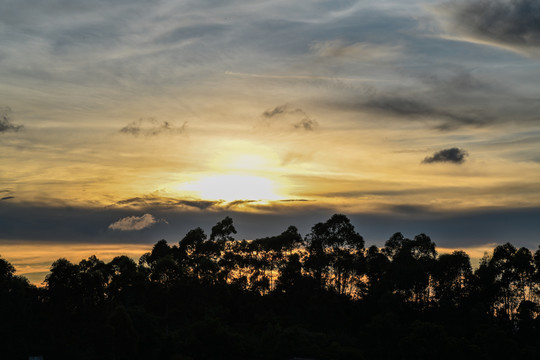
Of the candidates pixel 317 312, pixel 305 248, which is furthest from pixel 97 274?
pixel 305 248

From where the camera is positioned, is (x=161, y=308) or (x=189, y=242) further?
(x=189, y=242)

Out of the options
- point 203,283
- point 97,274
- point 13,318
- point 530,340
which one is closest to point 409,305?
point 530,340

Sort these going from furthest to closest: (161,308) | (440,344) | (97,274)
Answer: (161,308) → (97,274) → (440,344)

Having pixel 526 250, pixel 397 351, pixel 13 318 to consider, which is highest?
pixel 526 250

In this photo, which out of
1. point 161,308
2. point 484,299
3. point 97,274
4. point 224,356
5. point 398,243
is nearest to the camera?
point 224,356

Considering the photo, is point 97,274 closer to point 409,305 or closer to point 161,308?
point 161,308

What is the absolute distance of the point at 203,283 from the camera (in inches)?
3546

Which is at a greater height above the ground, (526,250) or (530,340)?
(526,250)

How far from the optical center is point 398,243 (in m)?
104

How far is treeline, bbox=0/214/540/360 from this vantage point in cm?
6625

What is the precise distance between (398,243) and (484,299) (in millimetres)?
18349

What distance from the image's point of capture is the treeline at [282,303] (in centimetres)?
6625

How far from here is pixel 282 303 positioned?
309ft

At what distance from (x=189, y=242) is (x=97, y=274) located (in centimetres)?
3082
